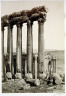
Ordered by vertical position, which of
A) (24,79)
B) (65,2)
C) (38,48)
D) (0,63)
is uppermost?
(65,2)

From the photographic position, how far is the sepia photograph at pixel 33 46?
93.4 inches

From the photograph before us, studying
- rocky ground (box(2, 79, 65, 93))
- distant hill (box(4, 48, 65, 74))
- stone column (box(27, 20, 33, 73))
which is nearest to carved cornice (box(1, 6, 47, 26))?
stone column (box(27, 20, 33, 73))

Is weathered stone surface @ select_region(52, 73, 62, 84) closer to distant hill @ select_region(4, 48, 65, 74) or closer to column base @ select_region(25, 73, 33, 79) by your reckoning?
distant hill @ select_region(4, 48, 65, 74)

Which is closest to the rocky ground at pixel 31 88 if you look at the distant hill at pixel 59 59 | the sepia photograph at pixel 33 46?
the sepia photograph at pixel 33 46

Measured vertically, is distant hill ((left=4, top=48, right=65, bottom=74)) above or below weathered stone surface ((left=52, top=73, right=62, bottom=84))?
above

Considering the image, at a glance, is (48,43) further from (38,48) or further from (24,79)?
(24,79)

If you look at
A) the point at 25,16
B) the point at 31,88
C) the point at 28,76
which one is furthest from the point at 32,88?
the point at 25,16

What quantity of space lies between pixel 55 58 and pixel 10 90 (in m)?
0.78

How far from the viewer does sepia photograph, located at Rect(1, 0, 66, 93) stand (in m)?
2.37

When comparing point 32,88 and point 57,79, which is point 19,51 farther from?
point 57,79

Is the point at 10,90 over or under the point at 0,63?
under

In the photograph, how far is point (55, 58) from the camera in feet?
7.79

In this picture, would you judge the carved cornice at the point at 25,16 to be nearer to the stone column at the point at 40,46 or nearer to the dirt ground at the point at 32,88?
the stone column at the point at 40,46

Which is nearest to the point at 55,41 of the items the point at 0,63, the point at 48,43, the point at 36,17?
the point at 48,43
